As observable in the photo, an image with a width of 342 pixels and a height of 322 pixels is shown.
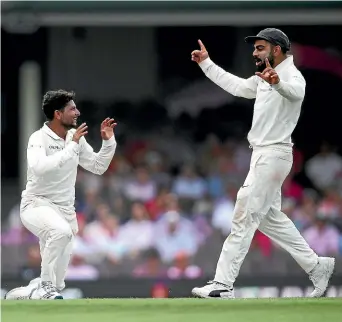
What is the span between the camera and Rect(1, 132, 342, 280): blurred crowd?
14891 mm

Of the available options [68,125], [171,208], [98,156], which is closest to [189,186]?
[171,208]

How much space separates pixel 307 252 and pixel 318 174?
23.4 ft

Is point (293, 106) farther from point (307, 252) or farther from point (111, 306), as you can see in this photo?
point (111, 306)

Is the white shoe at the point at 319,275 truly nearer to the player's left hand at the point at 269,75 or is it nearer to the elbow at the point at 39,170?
the player's left hand at the point at 269,75

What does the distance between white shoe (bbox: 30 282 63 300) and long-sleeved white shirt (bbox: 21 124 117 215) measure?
1.83 ft

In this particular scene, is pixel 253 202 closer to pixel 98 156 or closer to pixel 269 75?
pixel 269 75

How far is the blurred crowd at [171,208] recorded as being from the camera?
14.9 meters

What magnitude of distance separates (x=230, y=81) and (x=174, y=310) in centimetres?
199

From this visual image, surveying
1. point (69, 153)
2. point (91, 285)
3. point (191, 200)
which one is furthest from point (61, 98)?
point (191, 200)

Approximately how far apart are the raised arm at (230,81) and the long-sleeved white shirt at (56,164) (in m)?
0.86

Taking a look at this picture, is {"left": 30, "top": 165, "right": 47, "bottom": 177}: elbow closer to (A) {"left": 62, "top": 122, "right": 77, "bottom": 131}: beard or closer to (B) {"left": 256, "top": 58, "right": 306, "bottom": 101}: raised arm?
(A) {"left": 62, "top": 122, "right": 77, "bottom": 131}: beard

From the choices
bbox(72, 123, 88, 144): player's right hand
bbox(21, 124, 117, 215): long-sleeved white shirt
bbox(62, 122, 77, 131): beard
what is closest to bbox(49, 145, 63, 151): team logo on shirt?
bbox(21, 124, 117, 215): long-sleeved white shirt

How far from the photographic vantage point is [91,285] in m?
14.3

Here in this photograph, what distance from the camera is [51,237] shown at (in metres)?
9.46
